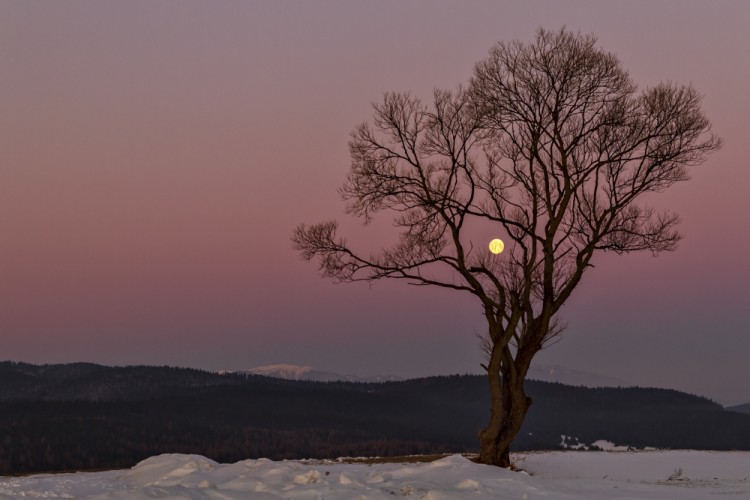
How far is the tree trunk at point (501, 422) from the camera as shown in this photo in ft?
→ 80.8

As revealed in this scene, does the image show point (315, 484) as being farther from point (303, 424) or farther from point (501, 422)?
point (303, 424)

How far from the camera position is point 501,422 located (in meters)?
24.8

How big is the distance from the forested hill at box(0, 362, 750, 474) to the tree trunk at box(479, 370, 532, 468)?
94.5 meters

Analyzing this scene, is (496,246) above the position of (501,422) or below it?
above

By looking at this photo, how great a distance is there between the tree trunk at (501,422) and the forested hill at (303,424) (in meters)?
94.5

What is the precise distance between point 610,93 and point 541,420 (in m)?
164

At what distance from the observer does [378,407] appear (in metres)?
188

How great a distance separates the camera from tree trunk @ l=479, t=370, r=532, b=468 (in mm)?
24641

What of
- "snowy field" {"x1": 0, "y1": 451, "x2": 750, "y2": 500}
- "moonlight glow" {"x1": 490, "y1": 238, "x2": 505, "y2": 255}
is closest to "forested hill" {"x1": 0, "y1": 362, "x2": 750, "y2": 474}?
"moonlight glow" {"x1": 490, "y1": 238, "x2": 505, "y2": 255}

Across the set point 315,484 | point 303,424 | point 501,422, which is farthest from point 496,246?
point 303,424

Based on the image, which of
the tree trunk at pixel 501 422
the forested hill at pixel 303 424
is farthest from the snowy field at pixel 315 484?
the forested hill at pixel 303 424

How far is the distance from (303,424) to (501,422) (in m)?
141

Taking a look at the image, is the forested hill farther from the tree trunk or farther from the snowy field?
the snowy field

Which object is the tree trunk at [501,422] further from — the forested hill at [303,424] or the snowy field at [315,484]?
the forested hill at [303,424]
